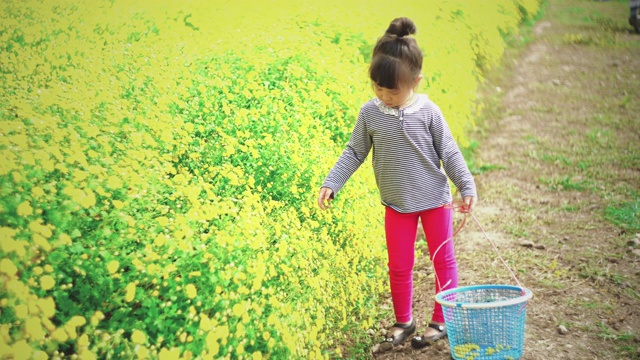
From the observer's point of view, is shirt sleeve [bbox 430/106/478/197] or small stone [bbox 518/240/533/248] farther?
small stone [bbox 518/240/533/248]

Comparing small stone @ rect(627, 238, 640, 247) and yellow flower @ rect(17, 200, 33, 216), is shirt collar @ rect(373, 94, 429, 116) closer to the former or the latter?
yellow flower @ rect(17, 200, 33, 216)

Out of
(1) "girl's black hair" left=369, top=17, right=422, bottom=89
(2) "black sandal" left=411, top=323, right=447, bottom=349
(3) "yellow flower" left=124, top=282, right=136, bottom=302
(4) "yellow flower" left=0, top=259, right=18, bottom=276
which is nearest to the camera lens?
(4) "yellow flower" left=0, top=259, right=18, bottom=276

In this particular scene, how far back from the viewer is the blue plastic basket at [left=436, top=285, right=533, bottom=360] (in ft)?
8.07

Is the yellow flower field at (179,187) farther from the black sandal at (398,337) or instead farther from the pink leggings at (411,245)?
the pink leggings at (411,245)

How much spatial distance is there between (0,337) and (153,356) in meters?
0.52

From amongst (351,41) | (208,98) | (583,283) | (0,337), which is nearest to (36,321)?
(0,337)

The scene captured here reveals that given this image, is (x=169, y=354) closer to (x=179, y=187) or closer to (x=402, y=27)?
(x=179, y=187)

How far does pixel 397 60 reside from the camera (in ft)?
8.52

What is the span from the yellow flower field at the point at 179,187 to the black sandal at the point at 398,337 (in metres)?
0.17

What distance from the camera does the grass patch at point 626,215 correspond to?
13.7 feet

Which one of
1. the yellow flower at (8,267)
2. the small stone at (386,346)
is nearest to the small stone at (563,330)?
the small stone at (386,346)

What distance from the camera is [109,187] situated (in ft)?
8.72

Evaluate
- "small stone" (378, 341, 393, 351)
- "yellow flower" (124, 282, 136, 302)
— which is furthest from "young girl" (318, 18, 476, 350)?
"yellow flower" (124, 282, 136, 302)

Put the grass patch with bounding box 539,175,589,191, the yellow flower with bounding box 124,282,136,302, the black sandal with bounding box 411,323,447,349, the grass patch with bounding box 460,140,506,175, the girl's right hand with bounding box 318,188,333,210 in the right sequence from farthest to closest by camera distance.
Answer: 1. the grass patch with bounding box 460,140,506,175
2. the grass patch with bounding box 539,175,589,191
3. the black sandal with bounding box 411,323,447,349
4. the girl's right hand with bounding box 318,188,333,210
5. the yellow flower with bounding box 124,282,136,302
